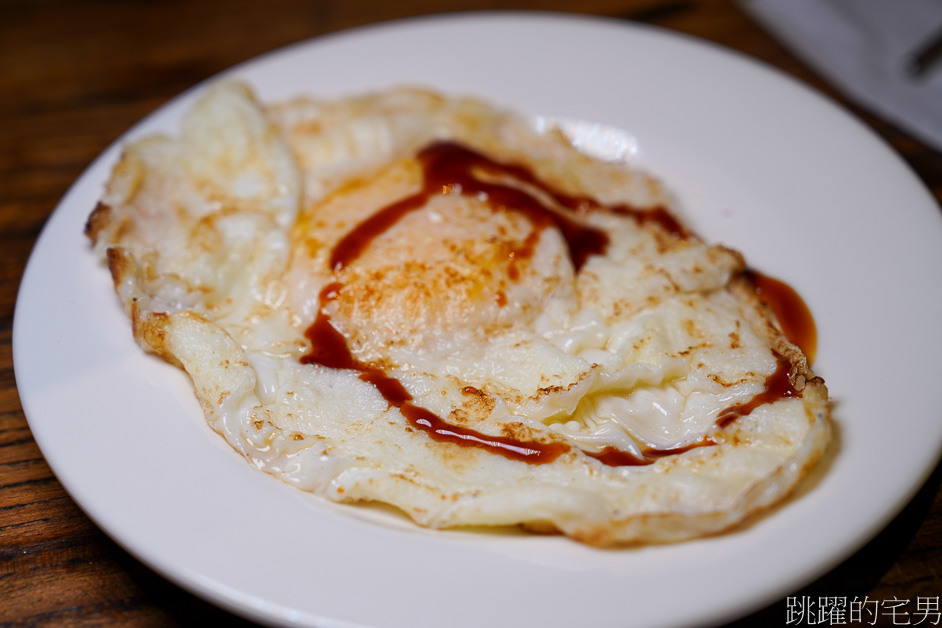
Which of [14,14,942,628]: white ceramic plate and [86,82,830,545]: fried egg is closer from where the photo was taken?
[14,14,942,628]: white ceramic plate

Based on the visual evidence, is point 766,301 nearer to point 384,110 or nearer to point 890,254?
point 890,254

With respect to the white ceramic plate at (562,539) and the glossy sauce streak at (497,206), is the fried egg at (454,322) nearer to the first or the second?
the glossy sauce streak at (497,206)

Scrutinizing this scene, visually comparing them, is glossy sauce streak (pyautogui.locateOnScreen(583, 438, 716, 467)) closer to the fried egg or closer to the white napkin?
the fried egg

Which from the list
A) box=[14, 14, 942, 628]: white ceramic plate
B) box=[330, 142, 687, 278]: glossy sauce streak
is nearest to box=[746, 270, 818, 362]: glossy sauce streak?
box=[14, 14, 942, 628]: white ceramic plate

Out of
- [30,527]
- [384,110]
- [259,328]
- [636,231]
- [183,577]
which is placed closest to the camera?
[183,577]

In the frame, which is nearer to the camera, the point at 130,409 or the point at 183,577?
the point at 183,577

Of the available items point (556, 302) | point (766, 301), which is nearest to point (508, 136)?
point (556, 302)

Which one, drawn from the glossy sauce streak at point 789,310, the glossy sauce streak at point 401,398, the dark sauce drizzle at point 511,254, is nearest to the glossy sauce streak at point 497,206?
the dark sauce drizzle at point 511,254
